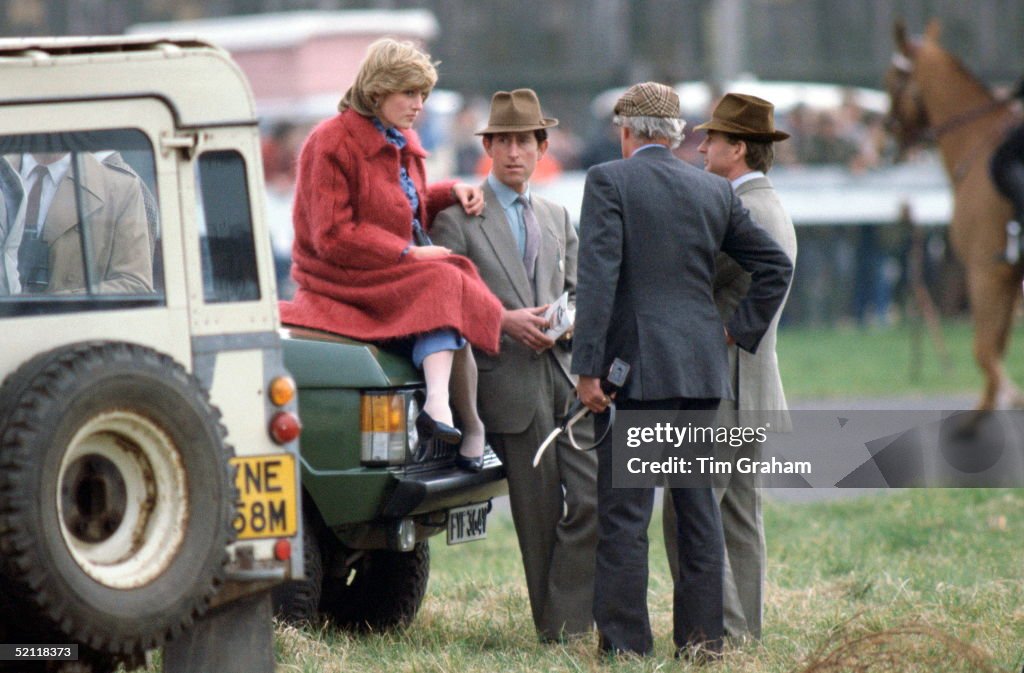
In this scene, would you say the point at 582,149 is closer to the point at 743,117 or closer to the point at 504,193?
the point at 504,193

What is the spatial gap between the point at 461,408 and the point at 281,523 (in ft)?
4.43

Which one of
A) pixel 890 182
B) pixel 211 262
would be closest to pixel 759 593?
pixel 211 262

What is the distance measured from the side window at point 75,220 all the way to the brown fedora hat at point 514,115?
6.34 feet

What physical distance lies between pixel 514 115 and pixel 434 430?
1419 millimetres

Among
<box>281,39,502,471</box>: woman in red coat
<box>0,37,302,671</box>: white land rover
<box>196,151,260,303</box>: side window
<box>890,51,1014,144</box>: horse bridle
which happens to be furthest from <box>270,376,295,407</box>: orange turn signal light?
<box>890,51,1014,144</box>: horse bridle

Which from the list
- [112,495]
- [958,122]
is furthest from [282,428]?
[958,122]

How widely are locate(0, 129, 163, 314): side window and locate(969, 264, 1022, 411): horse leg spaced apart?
30.4 feet

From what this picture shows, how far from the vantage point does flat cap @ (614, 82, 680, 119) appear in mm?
6773

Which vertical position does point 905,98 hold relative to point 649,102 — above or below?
below

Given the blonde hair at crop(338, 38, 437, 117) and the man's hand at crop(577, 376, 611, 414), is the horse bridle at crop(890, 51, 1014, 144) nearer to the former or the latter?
the blonde hair at crop(338, 38, 437, 117)

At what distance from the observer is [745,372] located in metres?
7.08

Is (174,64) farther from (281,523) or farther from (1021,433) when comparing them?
(1021,433)

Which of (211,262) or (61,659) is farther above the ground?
(211,262)

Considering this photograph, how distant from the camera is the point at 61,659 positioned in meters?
5.27
